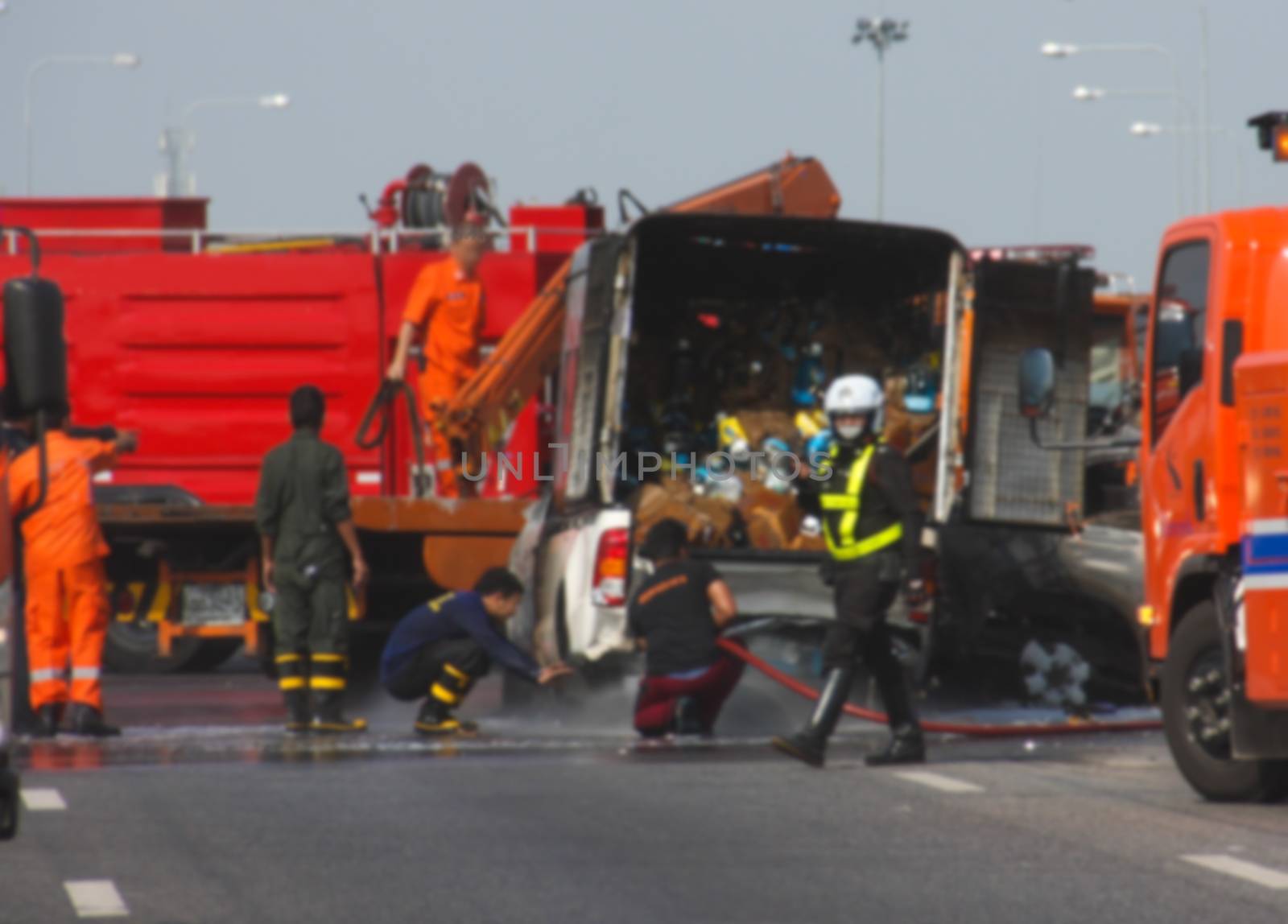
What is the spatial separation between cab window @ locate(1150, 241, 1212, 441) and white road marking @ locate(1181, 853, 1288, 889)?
8.55 feet

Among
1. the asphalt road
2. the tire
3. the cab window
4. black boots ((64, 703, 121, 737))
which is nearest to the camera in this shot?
the asphalt road

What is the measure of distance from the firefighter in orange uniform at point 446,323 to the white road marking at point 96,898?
10.3m

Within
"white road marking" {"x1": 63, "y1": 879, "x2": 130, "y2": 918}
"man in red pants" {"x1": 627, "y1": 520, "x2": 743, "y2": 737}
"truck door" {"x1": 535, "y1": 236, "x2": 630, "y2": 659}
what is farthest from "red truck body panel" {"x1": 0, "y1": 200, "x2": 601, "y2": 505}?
"white road marking" {"x1": 63, "y1": 879, "x2": 130, "y2": 918}

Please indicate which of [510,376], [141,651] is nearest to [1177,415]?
[510,376]

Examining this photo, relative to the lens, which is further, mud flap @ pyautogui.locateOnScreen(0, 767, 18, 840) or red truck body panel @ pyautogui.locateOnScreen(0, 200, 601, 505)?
red truck body panel @ pyautogui.locateOnScreen(0, 200, 601, 505)

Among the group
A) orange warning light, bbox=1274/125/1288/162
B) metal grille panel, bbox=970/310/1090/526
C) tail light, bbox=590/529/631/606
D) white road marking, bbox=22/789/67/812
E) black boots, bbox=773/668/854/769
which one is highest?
orange warning light, bbox=1274/125/1288/162

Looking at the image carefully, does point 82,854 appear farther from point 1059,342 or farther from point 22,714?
point 1059,342

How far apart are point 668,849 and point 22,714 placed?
6.19 metres

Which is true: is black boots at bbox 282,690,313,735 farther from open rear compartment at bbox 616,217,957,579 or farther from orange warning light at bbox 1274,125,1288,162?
orange warning light at bbox 1274,125,1288,162

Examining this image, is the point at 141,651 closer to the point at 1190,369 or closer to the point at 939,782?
the point at 939,782

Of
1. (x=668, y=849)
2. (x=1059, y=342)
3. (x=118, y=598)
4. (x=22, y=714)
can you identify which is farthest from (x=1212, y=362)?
(x=118, y=598)

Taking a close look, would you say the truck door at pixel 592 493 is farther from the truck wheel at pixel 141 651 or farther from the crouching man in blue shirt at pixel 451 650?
the truck wheel at pixel 141 651

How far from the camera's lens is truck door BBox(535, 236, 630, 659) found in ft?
46.3

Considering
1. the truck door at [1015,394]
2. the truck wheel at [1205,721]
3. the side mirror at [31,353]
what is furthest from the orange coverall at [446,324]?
the side mirror at [31,353]
